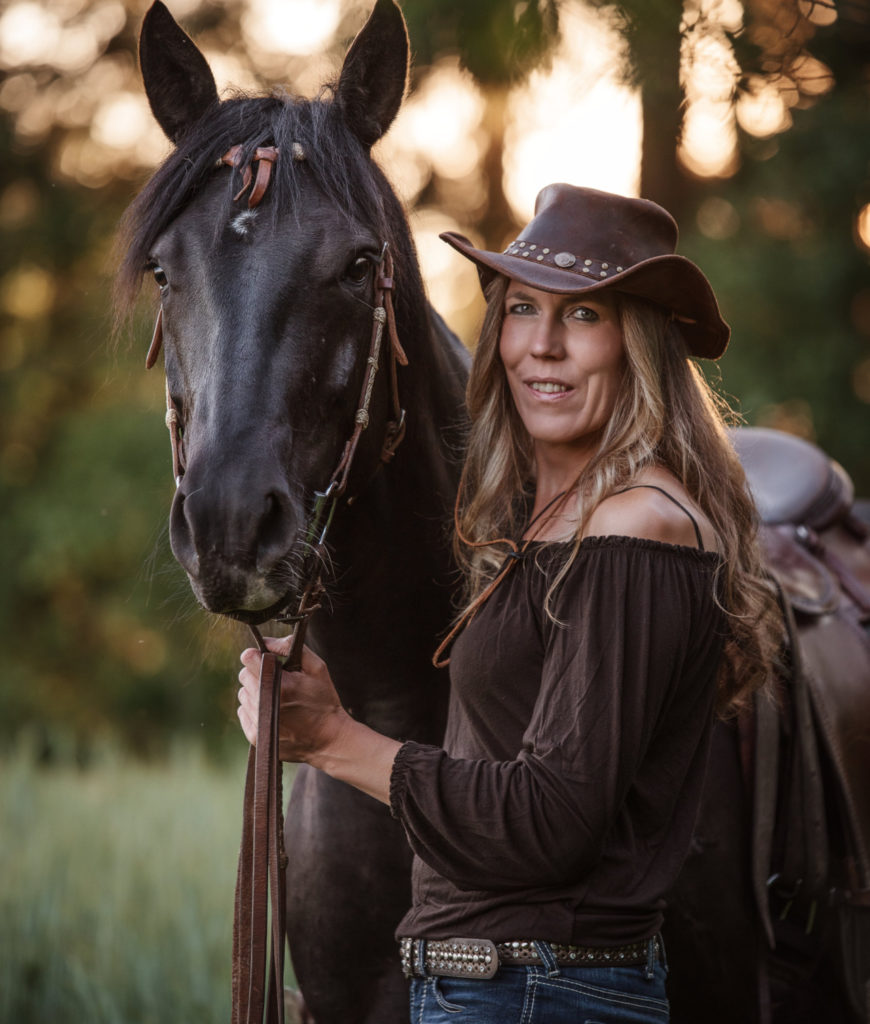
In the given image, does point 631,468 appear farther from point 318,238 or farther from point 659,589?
point 318,238

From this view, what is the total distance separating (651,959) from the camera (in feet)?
5.11

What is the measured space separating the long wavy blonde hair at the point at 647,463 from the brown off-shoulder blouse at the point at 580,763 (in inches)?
3.5

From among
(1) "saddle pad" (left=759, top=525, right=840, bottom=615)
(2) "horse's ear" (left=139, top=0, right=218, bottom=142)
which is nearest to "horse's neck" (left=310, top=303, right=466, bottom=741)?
(2) "horse's ear" (left=139, top=0, right=218, bottom=142)

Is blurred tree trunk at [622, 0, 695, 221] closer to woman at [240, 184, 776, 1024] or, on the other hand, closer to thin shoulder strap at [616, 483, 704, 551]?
woman at [240, 184, 776, 1024]

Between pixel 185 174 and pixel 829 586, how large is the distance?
1.98m

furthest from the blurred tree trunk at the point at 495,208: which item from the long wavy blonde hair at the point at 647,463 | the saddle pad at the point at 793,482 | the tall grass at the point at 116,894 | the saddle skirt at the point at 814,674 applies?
the long wavy blonde hair at the point at 647,463

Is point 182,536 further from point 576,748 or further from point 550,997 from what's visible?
point 550,997

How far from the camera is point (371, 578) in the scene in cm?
210

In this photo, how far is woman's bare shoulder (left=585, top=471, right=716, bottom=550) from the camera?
1.50 m

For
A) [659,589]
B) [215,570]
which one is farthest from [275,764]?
[659,589]

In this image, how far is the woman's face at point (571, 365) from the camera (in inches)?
66.6

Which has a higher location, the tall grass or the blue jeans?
the blue jeans

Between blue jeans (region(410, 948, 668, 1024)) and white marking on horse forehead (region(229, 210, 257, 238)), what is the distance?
1220 millimetres

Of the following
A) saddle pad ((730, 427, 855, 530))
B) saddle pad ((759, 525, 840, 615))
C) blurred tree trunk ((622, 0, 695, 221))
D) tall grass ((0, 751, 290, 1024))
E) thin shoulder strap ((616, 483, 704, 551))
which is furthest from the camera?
tall grass ((0, 751, 290, 1024))
